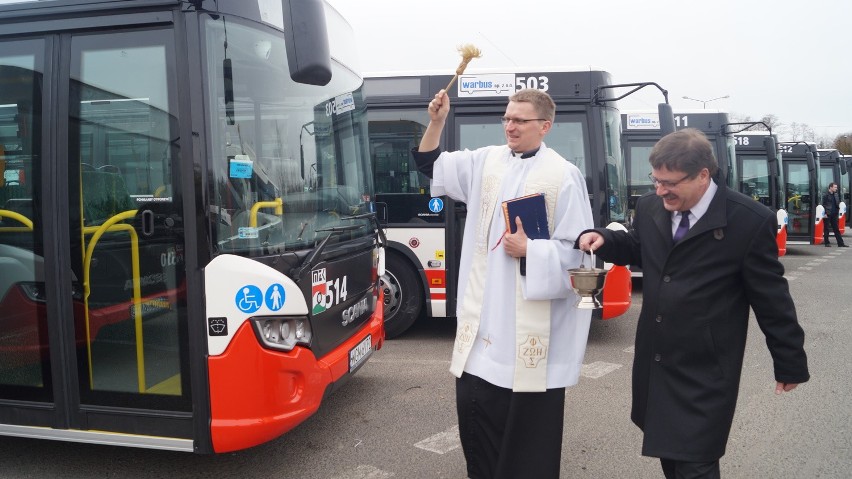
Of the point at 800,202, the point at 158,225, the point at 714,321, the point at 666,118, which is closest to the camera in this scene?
the point at 714,321

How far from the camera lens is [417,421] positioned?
4895mm

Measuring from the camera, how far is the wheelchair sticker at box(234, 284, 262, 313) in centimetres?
351

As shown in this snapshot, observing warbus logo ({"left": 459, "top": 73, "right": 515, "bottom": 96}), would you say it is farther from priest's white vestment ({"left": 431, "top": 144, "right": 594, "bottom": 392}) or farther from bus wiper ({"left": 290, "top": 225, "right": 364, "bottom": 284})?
priest's white vestment ({"left": 431, "top": 144, "right": 594, "bottom": 392})

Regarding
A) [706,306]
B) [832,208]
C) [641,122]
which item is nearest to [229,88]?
[706,306]

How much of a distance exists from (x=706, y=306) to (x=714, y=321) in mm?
64

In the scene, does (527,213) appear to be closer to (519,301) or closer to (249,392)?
(519,301)

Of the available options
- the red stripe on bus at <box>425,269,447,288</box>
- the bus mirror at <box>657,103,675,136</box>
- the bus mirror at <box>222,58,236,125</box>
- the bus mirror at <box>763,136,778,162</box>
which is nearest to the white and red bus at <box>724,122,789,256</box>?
the bus mirror at <box>763,136,778,162</box>

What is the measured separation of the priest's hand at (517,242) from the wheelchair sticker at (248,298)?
1.34 metres

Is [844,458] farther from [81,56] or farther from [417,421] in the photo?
[81,56]

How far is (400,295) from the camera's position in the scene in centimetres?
731

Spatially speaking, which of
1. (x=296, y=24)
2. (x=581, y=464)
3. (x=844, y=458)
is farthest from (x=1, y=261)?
(x=844, y=458)

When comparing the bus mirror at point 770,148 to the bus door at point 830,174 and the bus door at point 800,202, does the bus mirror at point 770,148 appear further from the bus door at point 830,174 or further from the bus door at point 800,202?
the bus door at point 830,174

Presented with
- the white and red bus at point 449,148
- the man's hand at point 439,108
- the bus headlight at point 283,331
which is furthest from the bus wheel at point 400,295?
the man's hand at point 439,108

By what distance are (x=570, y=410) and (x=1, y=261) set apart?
149 inches
